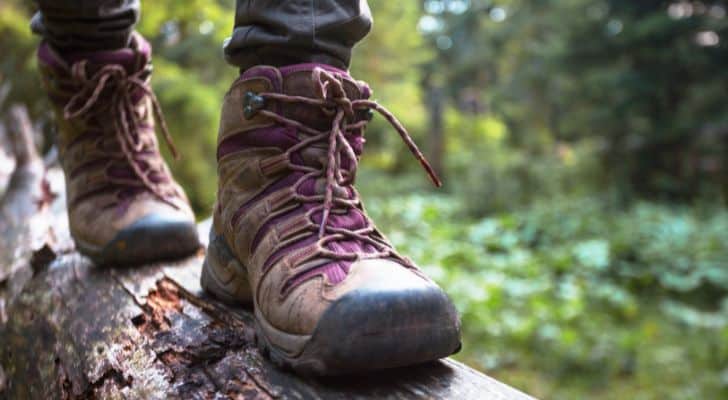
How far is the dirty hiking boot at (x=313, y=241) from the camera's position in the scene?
33.0 inches

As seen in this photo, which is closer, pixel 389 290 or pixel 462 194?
pixel 389 290

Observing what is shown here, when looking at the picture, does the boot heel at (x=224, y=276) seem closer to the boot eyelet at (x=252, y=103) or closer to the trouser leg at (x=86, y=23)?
the boot eyelet at (x=252, y=103)

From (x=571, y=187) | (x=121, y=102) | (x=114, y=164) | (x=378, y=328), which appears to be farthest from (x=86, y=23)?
(x=571, y=187)

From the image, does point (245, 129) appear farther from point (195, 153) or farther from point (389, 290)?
point (195, 153)

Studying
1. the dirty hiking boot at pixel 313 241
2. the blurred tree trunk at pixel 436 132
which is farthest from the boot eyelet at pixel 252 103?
the blurred tree trunk at pixel 436 132

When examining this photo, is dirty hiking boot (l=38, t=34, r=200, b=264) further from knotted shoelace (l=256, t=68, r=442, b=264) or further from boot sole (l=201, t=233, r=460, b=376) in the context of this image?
boot sole (l=201, t=233, r=460, b=376)

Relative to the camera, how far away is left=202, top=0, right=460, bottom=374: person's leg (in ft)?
2.76

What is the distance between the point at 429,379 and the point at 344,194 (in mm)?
335

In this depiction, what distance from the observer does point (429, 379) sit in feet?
3.00

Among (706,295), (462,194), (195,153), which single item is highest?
(706,295)

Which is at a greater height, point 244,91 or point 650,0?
point 650,0

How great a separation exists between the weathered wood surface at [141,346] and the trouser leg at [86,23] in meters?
0.58

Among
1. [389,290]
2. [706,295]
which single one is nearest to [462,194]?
[706,295]

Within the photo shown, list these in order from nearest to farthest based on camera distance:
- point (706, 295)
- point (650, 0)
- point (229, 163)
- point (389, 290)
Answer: point (389, 290) < point (229, 163) < point (706, 295) < point (650, 0)
